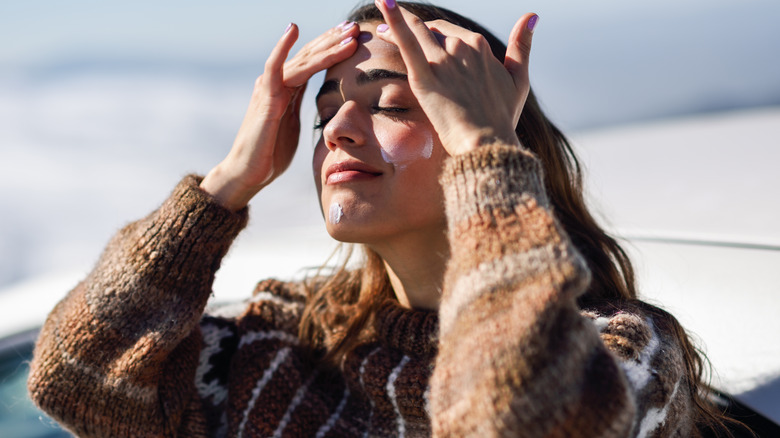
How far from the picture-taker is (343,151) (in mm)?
1629

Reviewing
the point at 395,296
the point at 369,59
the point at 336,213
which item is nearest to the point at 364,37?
the point at 369,59

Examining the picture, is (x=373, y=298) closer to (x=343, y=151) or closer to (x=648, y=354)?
(x=343, y=151)

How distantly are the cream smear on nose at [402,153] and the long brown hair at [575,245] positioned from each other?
365mm

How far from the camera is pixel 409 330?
1.72 metres

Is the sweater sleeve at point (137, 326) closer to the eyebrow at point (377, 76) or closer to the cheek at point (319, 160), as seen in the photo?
the cheek at point (319, 160)

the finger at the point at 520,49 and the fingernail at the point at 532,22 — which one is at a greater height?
the fingernail at the point at 532,22

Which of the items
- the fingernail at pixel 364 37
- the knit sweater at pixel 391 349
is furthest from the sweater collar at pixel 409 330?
the fingernail at pixel 364 37

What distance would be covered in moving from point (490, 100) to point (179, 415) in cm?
110

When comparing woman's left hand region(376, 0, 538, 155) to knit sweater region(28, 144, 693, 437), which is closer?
knit sweater region(28, 144, 693, 437)

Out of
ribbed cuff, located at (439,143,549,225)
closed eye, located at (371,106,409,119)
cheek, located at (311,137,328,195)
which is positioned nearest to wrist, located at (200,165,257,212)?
cheek, located at (311,137,328,195)

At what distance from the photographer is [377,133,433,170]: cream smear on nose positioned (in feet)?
5.24

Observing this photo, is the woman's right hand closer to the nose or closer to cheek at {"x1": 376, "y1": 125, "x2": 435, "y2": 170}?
the nose

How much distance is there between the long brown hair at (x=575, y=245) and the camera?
172 centimetres

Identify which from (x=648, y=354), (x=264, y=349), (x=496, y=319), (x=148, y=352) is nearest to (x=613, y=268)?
(x=648, y=354)
